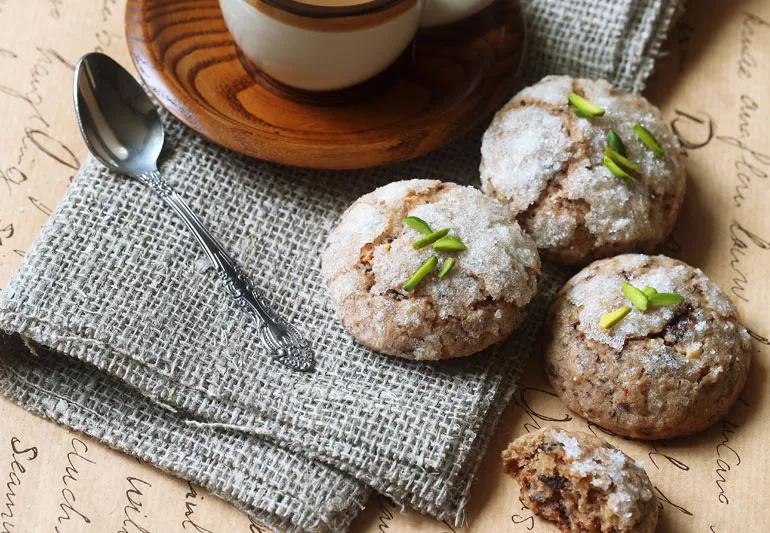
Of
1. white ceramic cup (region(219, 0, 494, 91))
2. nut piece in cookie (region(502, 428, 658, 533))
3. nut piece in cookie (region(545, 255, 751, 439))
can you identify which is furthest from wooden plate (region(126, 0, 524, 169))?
nut piece in cookie (region(502, 428, 658, 533))

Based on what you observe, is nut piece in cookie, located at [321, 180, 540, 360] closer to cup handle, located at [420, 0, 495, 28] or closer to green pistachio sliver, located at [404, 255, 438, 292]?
green pistachio sliver, located at [404, 255, 438, 292]

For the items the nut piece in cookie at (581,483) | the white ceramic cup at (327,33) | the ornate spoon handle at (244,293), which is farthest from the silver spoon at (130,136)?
the nut piece in cookie at (581,483)

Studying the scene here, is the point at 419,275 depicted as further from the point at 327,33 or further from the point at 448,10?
the point at 448,10

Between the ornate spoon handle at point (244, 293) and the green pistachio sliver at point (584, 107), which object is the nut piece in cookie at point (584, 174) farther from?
the ornate spoon handle at point (244, 293)

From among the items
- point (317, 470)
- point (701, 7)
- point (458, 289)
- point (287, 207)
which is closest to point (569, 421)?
point (458, 289)

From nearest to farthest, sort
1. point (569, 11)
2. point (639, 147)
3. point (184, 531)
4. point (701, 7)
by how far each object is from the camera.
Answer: point (184, 531) < point (639, 147) < point (569, 11) < point (701, 7)

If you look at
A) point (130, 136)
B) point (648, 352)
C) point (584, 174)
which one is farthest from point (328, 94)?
point (648, 352)

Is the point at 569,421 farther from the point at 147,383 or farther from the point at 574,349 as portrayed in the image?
the point at 147,383
